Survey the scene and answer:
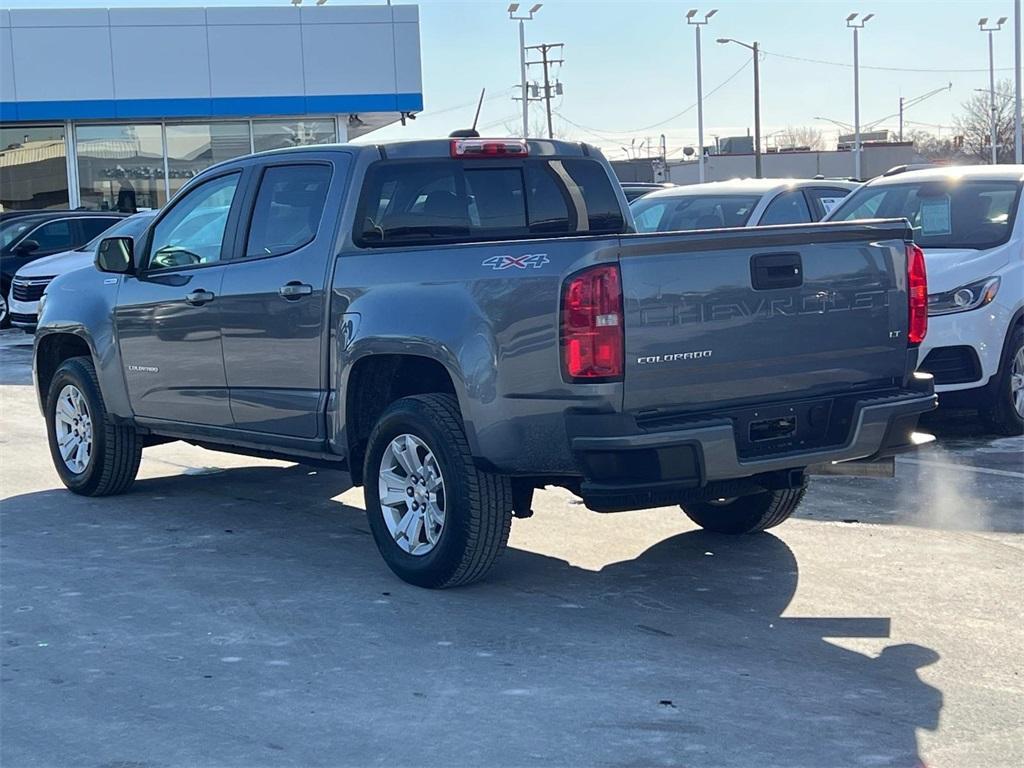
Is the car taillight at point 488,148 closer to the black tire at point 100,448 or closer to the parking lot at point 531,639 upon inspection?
the parking lot at point 531,639

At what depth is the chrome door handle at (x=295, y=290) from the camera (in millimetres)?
6574

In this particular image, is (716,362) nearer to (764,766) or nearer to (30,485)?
(764,766)

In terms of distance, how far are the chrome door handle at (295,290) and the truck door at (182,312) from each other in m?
0.64

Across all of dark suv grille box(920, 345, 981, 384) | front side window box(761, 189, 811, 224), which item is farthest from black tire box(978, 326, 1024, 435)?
front side window box(761, 189, 811, 224)

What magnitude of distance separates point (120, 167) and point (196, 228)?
76.6 ft

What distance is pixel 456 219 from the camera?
268 inches

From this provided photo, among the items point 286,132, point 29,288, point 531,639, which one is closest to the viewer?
point 531,639

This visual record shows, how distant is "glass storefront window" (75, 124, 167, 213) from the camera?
29594 millimetres

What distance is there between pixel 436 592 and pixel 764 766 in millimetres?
2269

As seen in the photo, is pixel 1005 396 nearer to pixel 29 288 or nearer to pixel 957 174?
pixel 957 174

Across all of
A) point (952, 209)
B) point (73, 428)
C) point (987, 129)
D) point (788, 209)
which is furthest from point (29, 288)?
point (987, 129)

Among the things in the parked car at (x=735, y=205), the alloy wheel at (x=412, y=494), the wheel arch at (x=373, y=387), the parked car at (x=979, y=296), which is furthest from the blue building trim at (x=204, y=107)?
the alloy wheel at (x=412, y=494)

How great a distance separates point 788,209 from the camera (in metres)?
12.4

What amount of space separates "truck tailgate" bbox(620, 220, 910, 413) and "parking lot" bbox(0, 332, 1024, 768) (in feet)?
3.15
